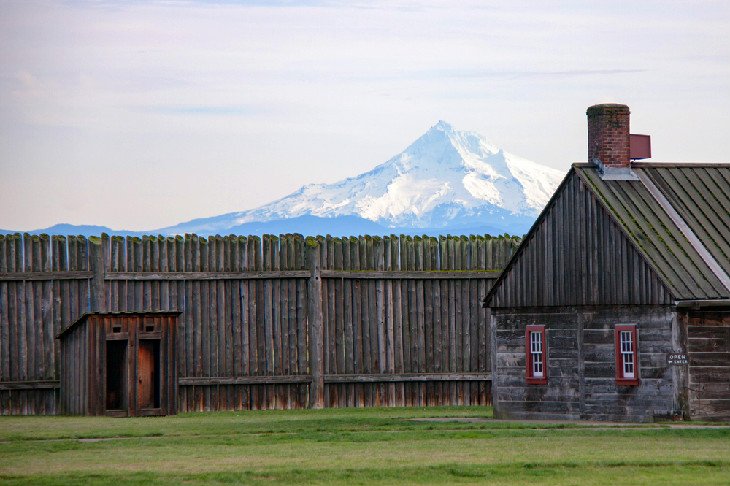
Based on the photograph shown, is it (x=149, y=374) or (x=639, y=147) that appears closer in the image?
(x=149, y=374)

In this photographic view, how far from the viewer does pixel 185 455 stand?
2217 cm

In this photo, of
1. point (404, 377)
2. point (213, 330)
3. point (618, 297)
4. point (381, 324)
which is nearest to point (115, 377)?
point (213, 330)

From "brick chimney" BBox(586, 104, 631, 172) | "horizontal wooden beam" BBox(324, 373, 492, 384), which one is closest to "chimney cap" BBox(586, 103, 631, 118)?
"brick chimney" BBox(586, 104, 631, 172)

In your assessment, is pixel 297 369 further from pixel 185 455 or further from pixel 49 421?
pixel 185 455

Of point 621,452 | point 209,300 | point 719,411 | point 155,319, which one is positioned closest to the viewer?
point 621,452

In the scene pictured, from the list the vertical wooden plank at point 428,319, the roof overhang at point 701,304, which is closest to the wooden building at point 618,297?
the roof overhang at point 701,304

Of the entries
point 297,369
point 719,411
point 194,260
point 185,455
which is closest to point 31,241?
point 194,260

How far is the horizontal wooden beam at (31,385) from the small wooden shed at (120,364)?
71 cm

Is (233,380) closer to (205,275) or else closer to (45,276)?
(205,275)

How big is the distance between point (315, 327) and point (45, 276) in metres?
6.05

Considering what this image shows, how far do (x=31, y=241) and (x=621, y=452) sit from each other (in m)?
16.3

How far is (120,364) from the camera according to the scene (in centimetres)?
3219

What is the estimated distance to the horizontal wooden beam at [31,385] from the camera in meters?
33.3

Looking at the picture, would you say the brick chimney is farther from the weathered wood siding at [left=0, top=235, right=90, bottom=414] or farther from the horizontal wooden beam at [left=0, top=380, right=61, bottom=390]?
the horizontal wooden beam at [left=0, top=380, right=61, bottom=390]
